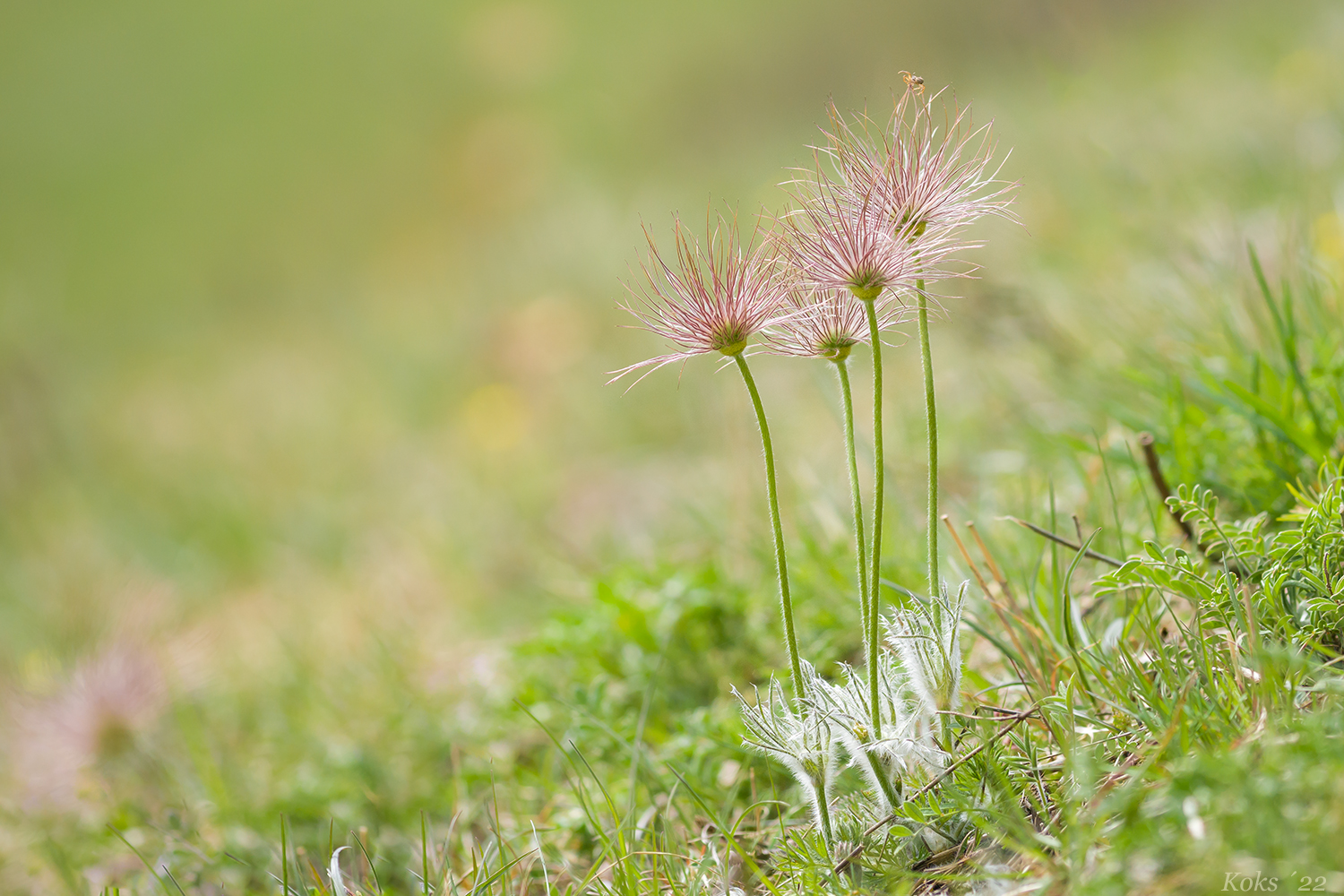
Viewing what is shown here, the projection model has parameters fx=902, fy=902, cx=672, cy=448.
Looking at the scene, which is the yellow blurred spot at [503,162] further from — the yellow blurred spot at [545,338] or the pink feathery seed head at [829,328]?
the pink feathery seed head at [829,328]

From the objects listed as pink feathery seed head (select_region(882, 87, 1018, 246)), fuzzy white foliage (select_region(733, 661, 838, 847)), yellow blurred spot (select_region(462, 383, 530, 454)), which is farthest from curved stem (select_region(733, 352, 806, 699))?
yellow blurred spot (select_region(462, 383, 530, 454))

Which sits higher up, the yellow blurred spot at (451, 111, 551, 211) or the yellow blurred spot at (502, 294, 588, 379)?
the yellow blurred spot at (451, 111, 551, 211)

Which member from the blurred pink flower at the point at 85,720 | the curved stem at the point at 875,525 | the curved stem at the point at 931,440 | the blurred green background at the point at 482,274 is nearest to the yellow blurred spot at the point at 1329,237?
the blurred green background at the point at 482,274

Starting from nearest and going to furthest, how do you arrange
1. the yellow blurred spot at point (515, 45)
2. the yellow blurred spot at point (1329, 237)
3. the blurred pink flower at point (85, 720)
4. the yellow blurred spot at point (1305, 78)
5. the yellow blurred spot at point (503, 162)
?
the blurred pink flower at point (85, 720), the yellow blurred spot at point (1329, 237), the yellow blurred spot at point (1305, 78), the yellow blurred spot at point (503, 162), the yellow blurred spot at point (515, 45)
